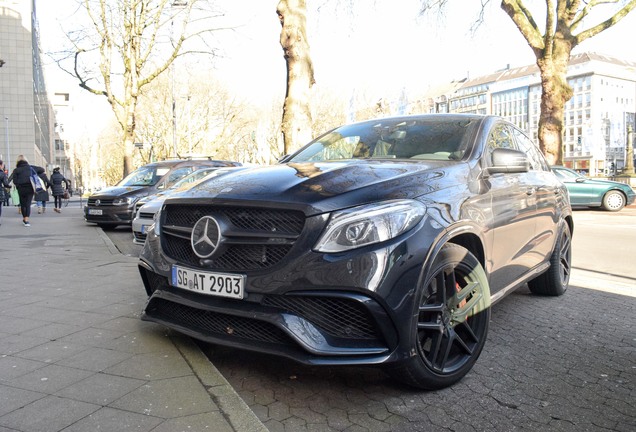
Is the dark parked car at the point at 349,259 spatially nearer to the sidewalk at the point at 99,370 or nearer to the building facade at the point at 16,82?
the sidewalk at the point at 99,370

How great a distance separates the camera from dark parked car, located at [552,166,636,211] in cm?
1731

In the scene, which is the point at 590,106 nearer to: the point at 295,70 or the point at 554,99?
the point at 554,99

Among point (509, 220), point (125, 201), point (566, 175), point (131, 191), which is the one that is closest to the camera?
point (509, 220)

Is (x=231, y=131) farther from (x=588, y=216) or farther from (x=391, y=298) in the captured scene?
(x=391, y=298)

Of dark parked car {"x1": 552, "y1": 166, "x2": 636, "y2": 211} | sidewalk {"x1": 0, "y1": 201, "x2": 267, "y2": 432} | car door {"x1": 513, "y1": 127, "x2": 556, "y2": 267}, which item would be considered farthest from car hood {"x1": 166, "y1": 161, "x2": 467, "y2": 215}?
dark parked car {"x1": 552, "y1": 166, "x2": 636, "y2": 211}

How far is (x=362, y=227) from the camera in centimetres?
271

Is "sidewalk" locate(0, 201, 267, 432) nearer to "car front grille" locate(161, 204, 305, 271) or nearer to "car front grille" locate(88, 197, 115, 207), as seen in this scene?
"car front grille" locate(161, 204, 305, 271)

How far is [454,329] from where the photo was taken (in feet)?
10.4

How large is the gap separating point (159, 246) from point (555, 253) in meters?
3.70

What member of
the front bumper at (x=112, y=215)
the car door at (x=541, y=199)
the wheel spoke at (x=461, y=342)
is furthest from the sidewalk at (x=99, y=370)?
the front bumper at (x=112, y=215)

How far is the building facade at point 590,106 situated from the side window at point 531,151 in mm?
98722

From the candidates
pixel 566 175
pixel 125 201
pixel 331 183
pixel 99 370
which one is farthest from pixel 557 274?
pixel 566 175

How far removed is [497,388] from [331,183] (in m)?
1.48

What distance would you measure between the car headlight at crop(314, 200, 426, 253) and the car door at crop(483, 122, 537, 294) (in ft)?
3.78
